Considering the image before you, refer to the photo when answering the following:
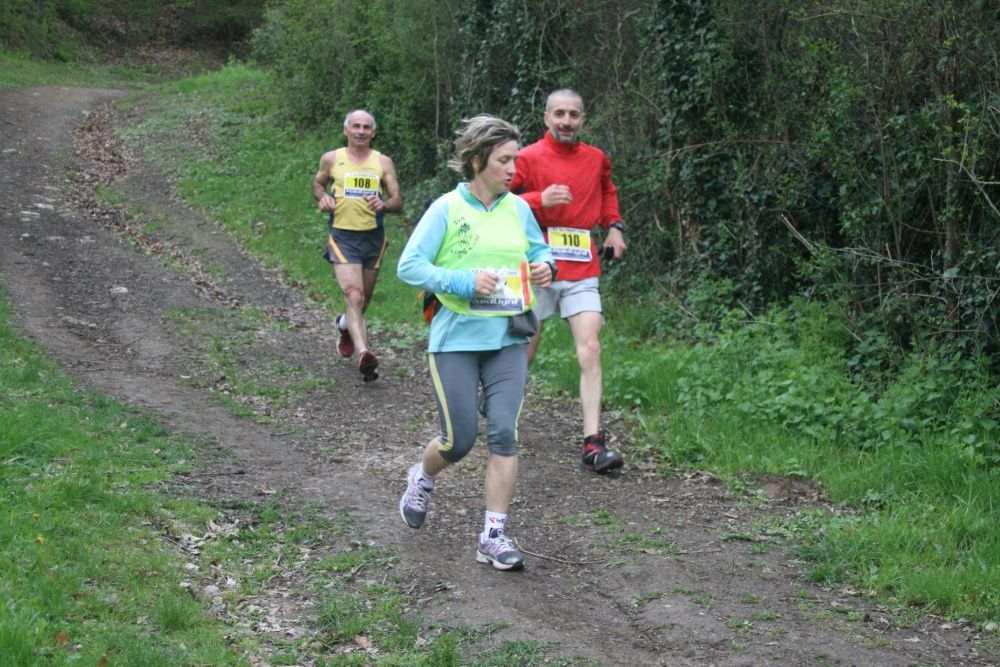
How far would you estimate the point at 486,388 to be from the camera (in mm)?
5477

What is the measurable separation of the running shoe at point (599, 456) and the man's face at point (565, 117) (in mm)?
2035

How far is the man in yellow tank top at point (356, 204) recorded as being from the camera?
31.5 ft

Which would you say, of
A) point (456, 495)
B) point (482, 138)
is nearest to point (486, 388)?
point (482, 138)

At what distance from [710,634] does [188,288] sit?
982 centimetres

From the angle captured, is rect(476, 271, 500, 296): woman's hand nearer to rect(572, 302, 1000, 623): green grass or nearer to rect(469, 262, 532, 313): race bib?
rect(469, 262, 532, 313): race bib

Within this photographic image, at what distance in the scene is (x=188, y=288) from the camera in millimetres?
13156

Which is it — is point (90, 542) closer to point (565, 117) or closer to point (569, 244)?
point (569, 244)

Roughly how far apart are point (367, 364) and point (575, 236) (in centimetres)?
288

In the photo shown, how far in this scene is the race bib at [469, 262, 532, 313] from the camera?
17.5 ft

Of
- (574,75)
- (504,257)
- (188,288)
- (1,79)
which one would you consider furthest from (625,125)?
(1,79)

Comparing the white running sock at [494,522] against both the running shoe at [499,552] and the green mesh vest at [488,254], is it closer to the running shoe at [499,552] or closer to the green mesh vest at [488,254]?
the running shoe at [499,552]

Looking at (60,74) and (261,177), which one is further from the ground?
(60,74)

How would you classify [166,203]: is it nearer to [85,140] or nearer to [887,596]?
[85,140]

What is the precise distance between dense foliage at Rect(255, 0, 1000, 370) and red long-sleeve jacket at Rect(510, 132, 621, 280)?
2149 mm
